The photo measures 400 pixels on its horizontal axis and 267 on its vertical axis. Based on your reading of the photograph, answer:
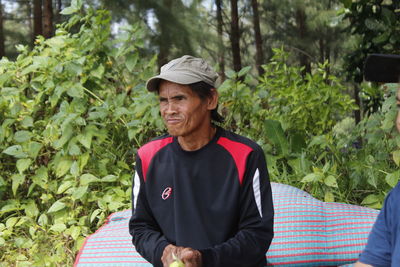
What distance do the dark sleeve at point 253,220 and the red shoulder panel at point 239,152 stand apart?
2cm

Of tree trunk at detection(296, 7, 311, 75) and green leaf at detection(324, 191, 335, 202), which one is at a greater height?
tree trunk at detection(296, 7, 311, 75)

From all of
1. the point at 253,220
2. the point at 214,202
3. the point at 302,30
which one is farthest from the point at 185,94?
the point at 302,30

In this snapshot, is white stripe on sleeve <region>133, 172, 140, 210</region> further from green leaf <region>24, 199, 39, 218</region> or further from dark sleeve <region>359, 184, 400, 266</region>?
green leaf <region>24, 199, 39, 218</region>

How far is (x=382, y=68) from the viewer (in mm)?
1607

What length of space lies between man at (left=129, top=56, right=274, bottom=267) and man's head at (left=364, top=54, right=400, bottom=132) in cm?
64

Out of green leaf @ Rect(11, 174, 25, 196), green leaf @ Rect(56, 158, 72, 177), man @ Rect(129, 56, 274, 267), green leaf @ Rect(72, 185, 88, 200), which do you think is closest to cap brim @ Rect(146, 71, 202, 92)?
man @ Rect(129, 56, 274, 267)

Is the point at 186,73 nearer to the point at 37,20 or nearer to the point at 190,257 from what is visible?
the point at 190,257

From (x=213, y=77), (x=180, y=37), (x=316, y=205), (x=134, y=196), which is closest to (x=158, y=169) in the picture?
(x=134, y=196)

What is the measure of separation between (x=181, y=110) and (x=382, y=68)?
803 mm

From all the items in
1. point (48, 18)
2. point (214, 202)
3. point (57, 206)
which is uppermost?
point (48, 18)

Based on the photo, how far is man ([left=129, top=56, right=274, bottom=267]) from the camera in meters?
2.09

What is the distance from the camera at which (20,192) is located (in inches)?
166

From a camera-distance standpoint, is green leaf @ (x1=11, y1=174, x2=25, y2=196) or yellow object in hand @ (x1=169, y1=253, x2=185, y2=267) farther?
green leaf @ (x1=11, y1=174, x2=25, y2=196)

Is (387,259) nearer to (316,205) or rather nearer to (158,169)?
(158,169)
